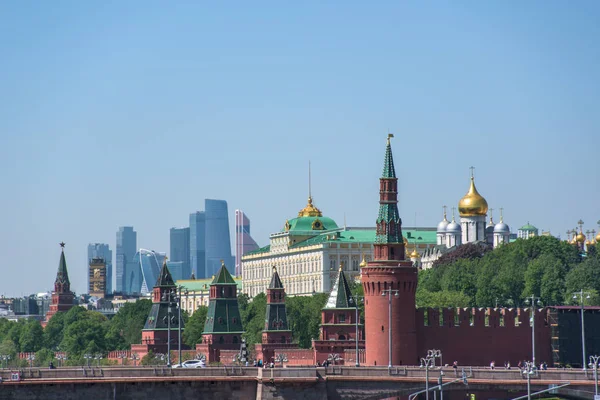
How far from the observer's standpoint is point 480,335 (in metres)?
167

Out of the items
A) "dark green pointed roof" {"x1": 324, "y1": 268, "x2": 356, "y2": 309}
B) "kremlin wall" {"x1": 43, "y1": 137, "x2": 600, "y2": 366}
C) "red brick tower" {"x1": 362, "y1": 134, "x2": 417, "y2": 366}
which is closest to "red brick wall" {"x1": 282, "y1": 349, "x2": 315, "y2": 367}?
"dark green pointed roof" {"x1": 324, "y1": 268, "x2": 356, "y2": 309}

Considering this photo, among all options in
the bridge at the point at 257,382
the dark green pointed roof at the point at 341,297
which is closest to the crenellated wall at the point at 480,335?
the dark green pointed roof at the point at 341,297

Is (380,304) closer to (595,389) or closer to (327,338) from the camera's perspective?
(327,338)

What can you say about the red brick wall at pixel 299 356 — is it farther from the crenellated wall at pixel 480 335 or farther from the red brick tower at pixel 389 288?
the red brick tower at pixel 389 288

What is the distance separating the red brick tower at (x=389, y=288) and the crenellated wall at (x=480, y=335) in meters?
3.22

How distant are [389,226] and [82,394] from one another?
43.5m

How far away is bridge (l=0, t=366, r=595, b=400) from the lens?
128750mm

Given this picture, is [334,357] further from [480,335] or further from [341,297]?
[341,297]

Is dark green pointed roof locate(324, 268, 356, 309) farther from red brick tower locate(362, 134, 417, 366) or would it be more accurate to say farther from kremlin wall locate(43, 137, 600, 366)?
red brick tower locate(362, 134, 417, 366)

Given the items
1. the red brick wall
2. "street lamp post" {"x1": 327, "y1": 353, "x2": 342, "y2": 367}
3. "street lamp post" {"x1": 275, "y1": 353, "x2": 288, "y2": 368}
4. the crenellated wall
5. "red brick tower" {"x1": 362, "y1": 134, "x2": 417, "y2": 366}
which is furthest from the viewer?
the red brick wall

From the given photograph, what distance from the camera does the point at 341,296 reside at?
623ft

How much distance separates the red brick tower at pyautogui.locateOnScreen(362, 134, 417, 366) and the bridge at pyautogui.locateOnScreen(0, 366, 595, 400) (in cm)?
2636

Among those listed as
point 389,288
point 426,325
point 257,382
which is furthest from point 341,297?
point 257,382

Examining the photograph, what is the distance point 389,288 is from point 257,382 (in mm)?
31972
